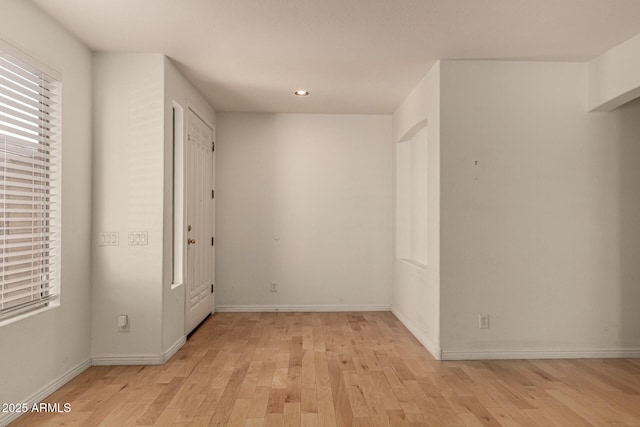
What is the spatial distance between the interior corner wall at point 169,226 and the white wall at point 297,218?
150 cm

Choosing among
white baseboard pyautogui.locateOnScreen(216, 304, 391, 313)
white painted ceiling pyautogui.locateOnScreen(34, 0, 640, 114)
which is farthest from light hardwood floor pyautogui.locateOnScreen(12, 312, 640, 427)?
white painted ceiling pyautogui.locateOnScreen(34, 0, 640, 114)

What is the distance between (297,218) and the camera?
573 cm

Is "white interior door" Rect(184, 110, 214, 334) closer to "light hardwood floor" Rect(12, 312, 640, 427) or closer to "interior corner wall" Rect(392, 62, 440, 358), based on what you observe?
"light hardwood floor" Rect(12, 312, 640, 427)

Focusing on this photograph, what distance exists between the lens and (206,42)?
11.2 ft

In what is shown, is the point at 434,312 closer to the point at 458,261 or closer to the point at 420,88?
Result: the point at 458,261

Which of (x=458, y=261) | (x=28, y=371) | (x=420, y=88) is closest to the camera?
(x=28, y=371)

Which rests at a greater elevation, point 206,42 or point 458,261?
point 206,42

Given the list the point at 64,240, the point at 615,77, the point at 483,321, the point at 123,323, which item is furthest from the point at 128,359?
the point at 615,77

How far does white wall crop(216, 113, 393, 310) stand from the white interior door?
30 cm

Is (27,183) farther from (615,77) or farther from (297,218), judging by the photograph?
(615,77)

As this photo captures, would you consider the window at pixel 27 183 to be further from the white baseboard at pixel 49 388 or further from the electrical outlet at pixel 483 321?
the electrical outlet at pixel 483 321

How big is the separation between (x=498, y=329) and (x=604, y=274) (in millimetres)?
1031

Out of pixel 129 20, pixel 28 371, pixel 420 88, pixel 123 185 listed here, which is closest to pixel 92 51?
pixel 129 20

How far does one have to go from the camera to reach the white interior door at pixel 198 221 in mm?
4461
